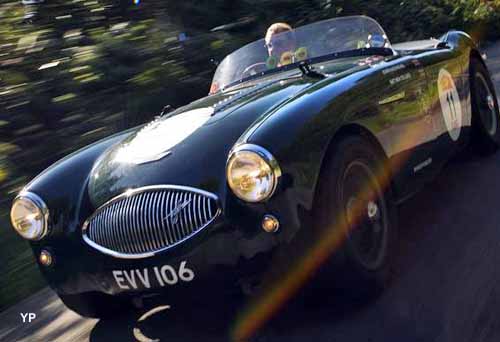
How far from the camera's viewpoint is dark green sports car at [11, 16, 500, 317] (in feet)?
10.4

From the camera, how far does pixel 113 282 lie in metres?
3.41

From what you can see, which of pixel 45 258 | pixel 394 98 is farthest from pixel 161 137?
pixel 394 98

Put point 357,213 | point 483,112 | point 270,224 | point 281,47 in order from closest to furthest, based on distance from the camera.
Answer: point 270,224, point 357,213, point 281,47, point 483,112

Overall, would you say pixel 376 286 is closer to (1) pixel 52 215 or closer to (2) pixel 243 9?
(1) pixel 52 215

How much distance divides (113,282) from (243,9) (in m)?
8.96

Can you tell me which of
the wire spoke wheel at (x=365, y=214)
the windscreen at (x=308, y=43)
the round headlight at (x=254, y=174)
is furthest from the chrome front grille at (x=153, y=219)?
the windscreen at (x=308, y=43)

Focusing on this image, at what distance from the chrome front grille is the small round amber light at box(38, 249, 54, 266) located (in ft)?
1.04

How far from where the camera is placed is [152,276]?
3.27 m

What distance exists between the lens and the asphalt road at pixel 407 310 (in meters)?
3.25

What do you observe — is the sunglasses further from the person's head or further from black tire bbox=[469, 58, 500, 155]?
black tire bbox=[469, 58, 500, 155]

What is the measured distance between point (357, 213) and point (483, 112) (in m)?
2.75

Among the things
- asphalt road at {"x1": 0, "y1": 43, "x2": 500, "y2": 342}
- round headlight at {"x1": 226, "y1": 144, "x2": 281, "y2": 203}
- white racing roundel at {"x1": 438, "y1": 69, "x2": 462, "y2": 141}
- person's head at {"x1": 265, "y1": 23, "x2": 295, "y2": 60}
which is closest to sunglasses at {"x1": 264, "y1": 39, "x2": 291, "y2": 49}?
person's head at {"x1": 265, "y1": 23, "x2": 295, "y2": 60}

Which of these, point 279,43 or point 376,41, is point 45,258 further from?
point 376,41

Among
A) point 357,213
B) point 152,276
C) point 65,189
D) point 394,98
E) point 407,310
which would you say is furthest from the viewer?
point 394,98
